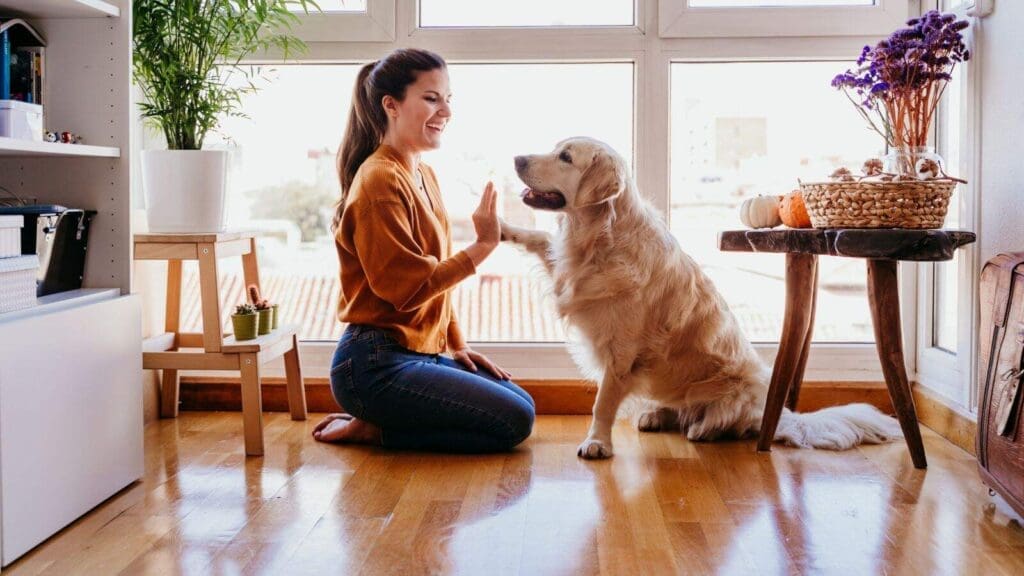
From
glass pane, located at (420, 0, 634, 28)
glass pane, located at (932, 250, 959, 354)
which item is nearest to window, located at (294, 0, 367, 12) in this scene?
glass pane, located at (420, 0, 634, 28)

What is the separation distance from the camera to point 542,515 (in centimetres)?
207

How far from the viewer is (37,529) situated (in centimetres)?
186

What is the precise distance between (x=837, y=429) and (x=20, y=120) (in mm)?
2209

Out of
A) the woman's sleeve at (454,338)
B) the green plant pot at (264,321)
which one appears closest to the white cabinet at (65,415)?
the green plant pot at (264,321)

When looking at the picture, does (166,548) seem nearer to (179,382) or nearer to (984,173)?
(179,382)

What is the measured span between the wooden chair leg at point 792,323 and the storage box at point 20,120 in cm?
187

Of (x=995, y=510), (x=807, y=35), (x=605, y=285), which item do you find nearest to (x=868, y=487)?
(x=995, y=510)

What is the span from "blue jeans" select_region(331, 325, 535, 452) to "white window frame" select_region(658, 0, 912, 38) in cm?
132

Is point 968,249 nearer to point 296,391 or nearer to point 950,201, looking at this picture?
point 950,201

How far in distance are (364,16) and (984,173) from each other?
191cm

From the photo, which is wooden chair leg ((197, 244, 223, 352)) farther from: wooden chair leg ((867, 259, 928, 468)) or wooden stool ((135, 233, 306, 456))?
wooden chair leg ((867, 259, 928, 468))

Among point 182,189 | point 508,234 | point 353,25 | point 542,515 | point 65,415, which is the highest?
point 353,25

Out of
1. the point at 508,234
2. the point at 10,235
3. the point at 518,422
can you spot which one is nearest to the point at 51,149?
the point at 10,235

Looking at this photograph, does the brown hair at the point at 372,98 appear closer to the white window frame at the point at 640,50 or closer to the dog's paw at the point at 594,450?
the white window frame at the point at 640,50
